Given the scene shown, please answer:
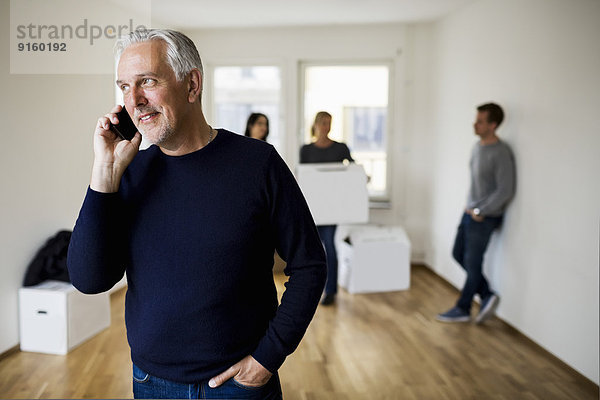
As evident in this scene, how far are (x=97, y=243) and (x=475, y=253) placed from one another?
3263mm

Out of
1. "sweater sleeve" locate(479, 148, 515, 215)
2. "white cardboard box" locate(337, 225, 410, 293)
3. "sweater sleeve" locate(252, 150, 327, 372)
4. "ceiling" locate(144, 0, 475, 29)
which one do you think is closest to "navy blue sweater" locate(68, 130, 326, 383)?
"sweater sleeve" locate(252, 150, 327, 372)

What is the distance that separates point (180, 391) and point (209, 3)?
406 centimetres

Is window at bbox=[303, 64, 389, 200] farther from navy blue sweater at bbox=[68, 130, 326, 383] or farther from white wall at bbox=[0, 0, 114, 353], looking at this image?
navy blue sweater at bbox=[68, 130, 326, 383]

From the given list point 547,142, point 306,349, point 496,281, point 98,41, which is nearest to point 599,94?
point 547,142

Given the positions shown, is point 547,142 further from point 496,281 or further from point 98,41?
point 98,41

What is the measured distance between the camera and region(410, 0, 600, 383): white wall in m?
2.95

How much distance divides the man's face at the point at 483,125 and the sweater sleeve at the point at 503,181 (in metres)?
0.18

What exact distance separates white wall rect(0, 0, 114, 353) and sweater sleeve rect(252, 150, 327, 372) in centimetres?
267

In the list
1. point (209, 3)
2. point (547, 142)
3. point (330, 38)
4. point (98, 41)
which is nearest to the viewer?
point (547, 142)

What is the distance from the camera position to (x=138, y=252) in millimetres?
1187

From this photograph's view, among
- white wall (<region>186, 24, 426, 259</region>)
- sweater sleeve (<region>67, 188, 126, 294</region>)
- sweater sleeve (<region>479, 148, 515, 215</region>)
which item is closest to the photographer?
sweater sleeve (<region>67, 188, 126, 294</region>)

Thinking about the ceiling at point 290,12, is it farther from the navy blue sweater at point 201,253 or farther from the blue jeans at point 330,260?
the navy blue sweater at point 201,253

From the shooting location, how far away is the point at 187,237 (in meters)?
1.15

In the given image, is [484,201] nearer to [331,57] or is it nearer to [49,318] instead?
[331,57]
